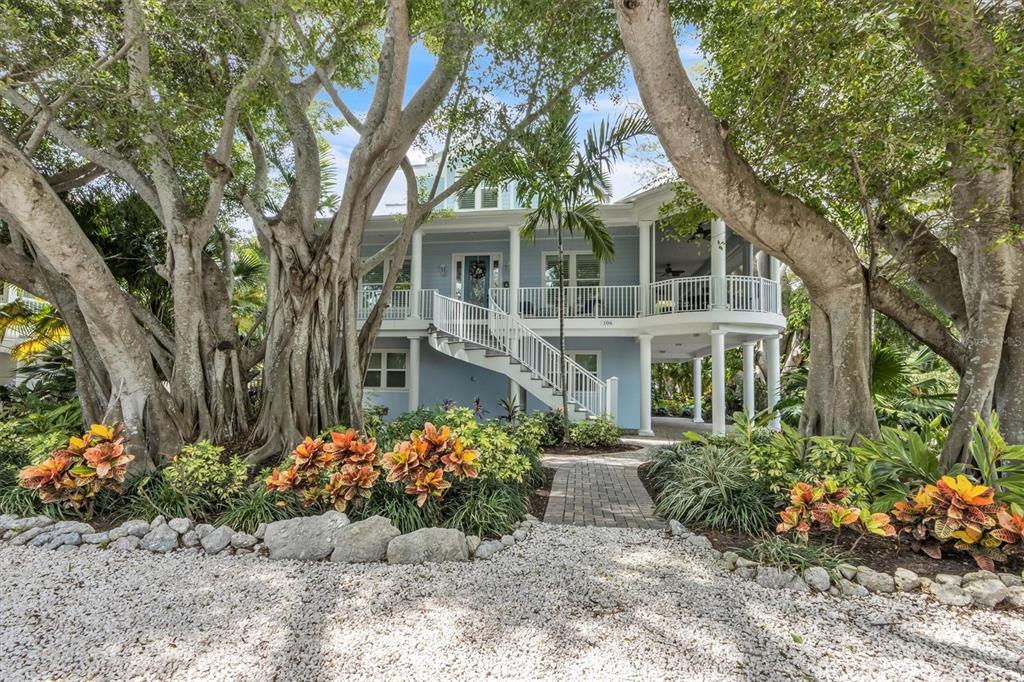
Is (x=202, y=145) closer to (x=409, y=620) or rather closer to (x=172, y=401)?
(x=172, y=401)

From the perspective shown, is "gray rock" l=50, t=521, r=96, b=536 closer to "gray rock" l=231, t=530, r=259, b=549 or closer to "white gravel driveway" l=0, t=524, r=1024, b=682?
"white gravel driveway" l=0, t=524, r=1024, b=682

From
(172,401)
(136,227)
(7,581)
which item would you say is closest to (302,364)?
(172,401)

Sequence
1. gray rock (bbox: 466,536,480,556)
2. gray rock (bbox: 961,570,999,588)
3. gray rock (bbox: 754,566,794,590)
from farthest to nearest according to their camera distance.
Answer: gray rock (bbox: 466,536,480,556) → gray rock (bbox: 754,566,794,590) → gray rock (bbox: 961,570,999,588)

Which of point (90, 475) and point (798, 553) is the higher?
point (90, 475)

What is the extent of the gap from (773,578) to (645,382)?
27.9ft

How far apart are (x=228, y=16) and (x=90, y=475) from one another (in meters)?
4.76

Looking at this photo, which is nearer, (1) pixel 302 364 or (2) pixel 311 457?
(2) pixel 311 457

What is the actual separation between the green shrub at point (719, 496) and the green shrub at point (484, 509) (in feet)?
4.90

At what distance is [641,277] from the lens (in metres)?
11.9

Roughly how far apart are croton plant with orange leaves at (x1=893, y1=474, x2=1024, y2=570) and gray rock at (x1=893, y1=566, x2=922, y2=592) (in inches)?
15.4

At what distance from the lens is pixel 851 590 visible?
3270mm

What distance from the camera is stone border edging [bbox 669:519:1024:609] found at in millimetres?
→ 3158

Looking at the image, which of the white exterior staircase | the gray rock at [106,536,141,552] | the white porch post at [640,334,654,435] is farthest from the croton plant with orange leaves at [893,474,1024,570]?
the white porch post at [640,334,654,435]

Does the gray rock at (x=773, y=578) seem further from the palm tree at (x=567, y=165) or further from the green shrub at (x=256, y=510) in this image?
the palm tree at (x=567, y=165)
